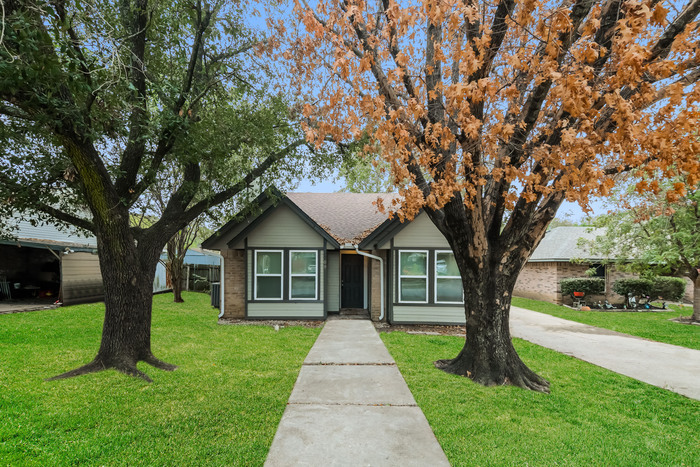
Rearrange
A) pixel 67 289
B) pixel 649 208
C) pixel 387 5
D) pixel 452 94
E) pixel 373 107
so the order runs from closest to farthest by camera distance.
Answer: pixel 452 94, pixel 373 107, pixel 387 5, pixel 649 208, pixel 67 289

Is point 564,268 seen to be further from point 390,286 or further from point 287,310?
point 287,310

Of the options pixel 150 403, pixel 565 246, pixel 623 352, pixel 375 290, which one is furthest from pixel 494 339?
pixel 565 246

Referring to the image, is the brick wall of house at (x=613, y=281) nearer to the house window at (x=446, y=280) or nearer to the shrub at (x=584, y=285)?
the shrub at (x=584, y=285)

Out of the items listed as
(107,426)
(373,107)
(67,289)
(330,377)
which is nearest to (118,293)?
(107,426)

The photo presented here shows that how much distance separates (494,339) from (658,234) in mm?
12920

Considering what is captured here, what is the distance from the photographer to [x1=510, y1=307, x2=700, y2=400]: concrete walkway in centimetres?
694

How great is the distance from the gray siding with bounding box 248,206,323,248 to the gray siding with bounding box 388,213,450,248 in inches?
109

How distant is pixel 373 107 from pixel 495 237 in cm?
317

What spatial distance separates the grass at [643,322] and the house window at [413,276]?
22.7 ft

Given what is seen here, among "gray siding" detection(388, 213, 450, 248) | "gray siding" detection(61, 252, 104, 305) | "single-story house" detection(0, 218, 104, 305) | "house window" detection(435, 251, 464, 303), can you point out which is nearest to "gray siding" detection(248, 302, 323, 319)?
"gray siding" detection(388, 213, 450, 248)

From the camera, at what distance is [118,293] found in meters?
6.37

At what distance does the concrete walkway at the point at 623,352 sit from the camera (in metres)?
6.94

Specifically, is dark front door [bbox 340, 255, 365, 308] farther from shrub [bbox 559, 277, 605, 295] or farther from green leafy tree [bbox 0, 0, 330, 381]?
shrub [bbox 559, 277, 605, 295]

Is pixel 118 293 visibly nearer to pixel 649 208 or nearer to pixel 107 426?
pixel 107 426
